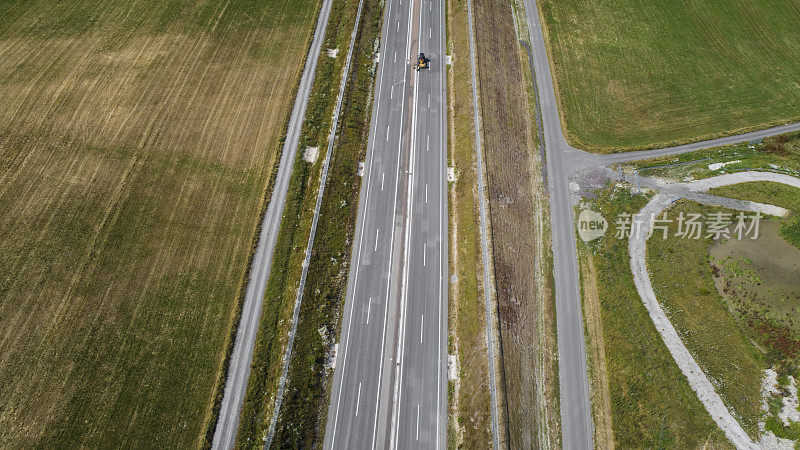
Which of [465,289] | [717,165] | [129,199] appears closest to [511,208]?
[465,289]

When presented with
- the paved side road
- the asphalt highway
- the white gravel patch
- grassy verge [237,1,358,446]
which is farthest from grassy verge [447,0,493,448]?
the white gravel patch

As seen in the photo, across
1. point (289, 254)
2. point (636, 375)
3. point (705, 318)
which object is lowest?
point (636, 375)

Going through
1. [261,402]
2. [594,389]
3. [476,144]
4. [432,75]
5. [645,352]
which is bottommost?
[261,402]

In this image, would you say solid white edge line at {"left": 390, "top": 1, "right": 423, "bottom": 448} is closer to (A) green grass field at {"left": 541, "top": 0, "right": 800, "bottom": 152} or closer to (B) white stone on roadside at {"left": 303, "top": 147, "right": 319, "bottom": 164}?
(B) white stone on roadside at {"left": 303, "top": 147, "right": 319, "bottom": 164}

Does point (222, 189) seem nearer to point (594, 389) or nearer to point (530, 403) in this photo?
point (530, 403)

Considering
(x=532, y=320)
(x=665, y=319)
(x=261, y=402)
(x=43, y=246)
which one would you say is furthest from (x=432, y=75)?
(x=43, y=246)

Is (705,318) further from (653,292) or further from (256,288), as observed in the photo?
(256,288)

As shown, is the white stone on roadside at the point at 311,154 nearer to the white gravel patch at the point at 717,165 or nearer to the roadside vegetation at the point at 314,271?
the roadside vegetation at the point at 314,271
